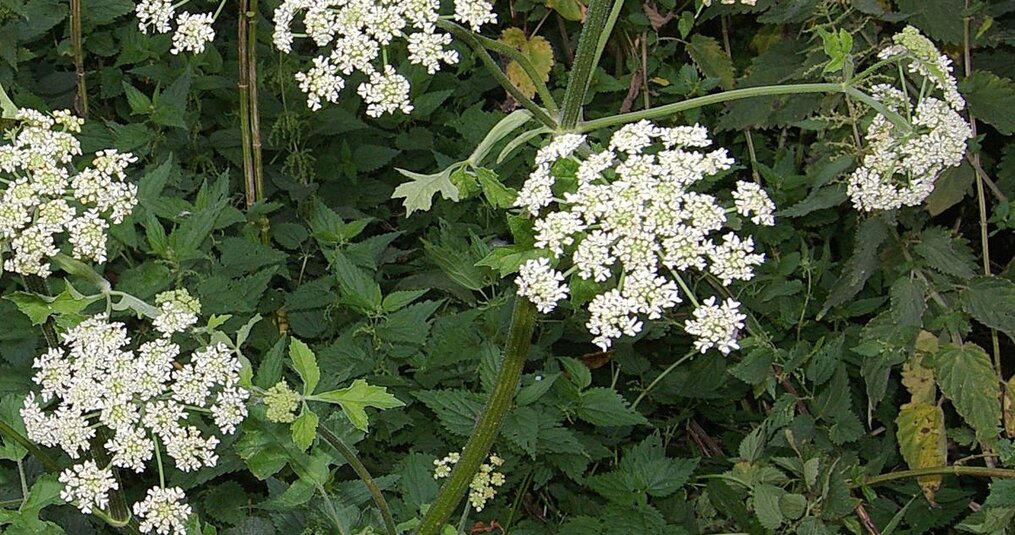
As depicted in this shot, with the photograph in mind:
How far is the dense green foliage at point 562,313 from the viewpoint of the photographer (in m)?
3.39

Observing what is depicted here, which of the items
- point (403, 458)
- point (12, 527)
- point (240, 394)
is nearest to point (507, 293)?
point (403, 458)

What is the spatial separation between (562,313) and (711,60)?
4.01 ft

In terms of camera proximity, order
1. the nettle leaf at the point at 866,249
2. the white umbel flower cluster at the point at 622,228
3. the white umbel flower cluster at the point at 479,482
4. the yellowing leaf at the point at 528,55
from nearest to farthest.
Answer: the white umbel flower cluster at the point at 622,228, the white umbel flower cluster at the point at 479,482, the nettle leaf at the point at 866,249, the yellowing leaf at the point at 528,55

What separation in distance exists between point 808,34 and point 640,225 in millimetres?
2557

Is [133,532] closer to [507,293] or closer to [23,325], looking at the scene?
[23,325]

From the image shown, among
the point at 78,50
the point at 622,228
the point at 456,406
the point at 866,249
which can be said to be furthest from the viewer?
the point at 78,50

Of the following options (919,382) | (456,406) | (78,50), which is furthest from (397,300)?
(919,382)

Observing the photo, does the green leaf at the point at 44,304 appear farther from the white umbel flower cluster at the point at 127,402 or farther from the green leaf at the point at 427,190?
the green leaf at the point at 427,190

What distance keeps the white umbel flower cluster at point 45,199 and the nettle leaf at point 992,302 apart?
2.63m

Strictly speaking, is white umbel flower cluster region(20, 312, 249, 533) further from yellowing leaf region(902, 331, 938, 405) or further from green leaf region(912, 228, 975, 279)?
yellowing leaf region(902, 331, 938, 405)

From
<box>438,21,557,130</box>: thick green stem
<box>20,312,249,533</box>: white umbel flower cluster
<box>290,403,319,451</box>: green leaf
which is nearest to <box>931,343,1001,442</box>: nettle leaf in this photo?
<box>438,21,557,130</box>: thick green stem

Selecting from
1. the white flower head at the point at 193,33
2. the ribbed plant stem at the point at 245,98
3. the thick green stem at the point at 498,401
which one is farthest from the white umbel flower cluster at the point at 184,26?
the ribbed plant stem at the point at 245,98

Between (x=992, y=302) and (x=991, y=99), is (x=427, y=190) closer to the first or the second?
(x=992, y=302)

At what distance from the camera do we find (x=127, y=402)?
7.98 feet
